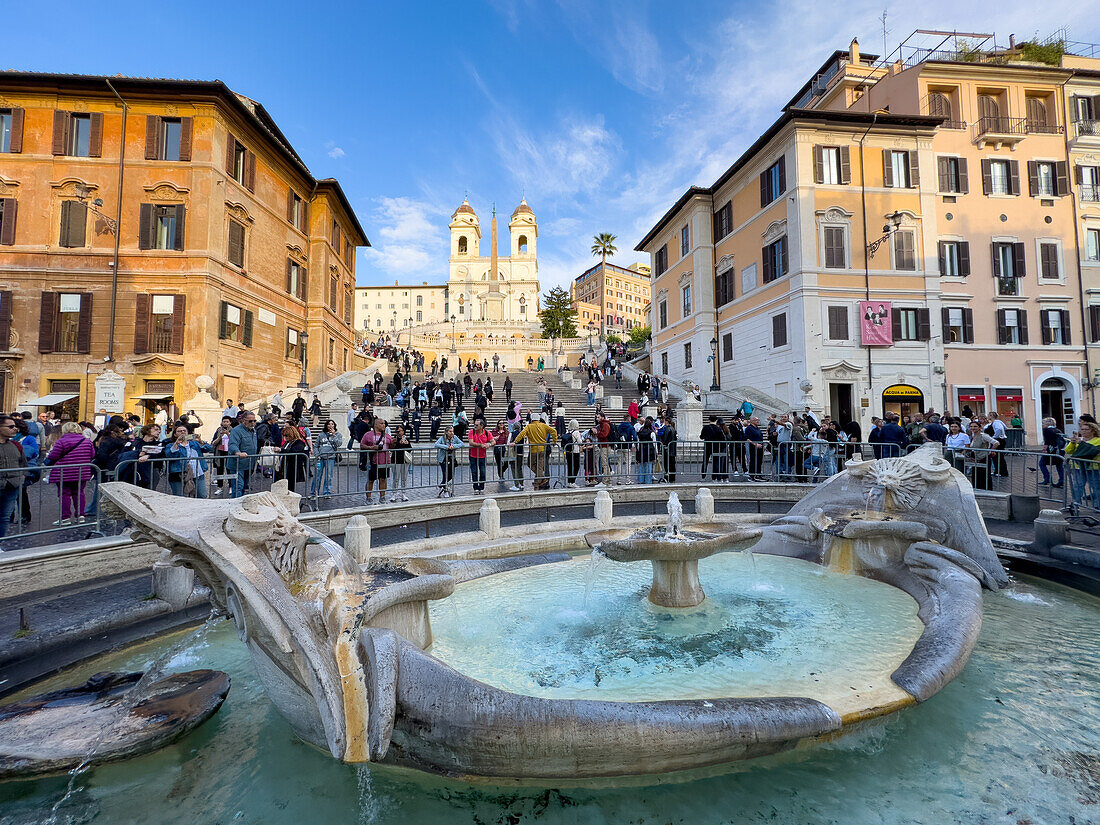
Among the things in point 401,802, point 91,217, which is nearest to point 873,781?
point 401,802

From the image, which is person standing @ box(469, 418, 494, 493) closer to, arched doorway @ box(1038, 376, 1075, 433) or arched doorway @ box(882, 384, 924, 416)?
arched doorway @ box(882, 384, 924, 416)

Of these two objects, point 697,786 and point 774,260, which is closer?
point 697,786

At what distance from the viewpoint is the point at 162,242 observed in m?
23.2

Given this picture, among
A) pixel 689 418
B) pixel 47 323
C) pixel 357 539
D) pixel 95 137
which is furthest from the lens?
pixel 95 137

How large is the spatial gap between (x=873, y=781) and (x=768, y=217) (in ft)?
91.4

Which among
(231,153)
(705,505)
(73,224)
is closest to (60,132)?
(73,224)

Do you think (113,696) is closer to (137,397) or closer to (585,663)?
(585,663)

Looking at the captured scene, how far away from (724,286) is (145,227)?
1149 inches

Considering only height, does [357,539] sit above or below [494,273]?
below

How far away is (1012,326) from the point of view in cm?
2645

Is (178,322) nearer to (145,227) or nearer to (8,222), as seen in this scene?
(145,227)

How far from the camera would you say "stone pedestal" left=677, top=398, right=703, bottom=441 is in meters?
19.2

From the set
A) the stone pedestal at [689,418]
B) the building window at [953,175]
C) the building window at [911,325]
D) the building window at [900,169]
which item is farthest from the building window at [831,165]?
the stone pedestal at [689,418]

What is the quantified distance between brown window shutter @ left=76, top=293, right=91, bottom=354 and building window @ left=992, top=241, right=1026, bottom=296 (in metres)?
42.8
